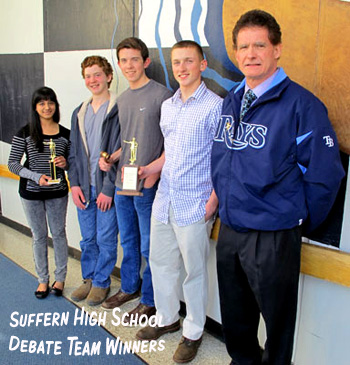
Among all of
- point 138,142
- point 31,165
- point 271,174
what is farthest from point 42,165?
point 271,174

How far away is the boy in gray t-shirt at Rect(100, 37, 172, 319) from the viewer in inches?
87.0

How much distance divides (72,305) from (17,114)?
2172mm

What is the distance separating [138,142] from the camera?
2.24 m

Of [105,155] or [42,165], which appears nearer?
[105,155]

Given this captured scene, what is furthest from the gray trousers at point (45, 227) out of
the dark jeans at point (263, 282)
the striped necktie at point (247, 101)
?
the striped necktie at point (247, 101)

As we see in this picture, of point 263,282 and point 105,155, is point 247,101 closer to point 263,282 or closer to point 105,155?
point 263,282

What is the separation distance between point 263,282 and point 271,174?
17.5 inches

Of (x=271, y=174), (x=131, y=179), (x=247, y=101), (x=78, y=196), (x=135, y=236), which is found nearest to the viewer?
(x=271, y=174)

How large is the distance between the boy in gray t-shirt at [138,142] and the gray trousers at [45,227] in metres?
0.49

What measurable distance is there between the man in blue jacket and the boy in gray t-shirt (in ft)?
2.08

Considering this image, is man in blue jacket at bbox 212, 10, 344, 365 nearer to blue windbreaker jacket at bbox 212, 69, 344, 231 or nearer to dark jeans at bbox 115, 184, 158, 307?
blue windbreaker jacket at bbox 212, 69, 344, 231

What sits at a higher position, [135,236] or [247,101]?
[247,101]

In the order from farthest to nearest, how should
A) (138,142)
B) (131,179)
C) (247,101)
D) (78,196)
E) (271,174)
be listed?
(78,196) < (138,142) < (131,179) < (247,101) < (271,174)

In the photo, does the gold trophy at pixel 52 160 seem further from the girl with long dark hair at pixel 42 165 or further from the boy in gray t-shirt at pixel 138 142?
the boy in gray t-shirt at pixel 138 142
